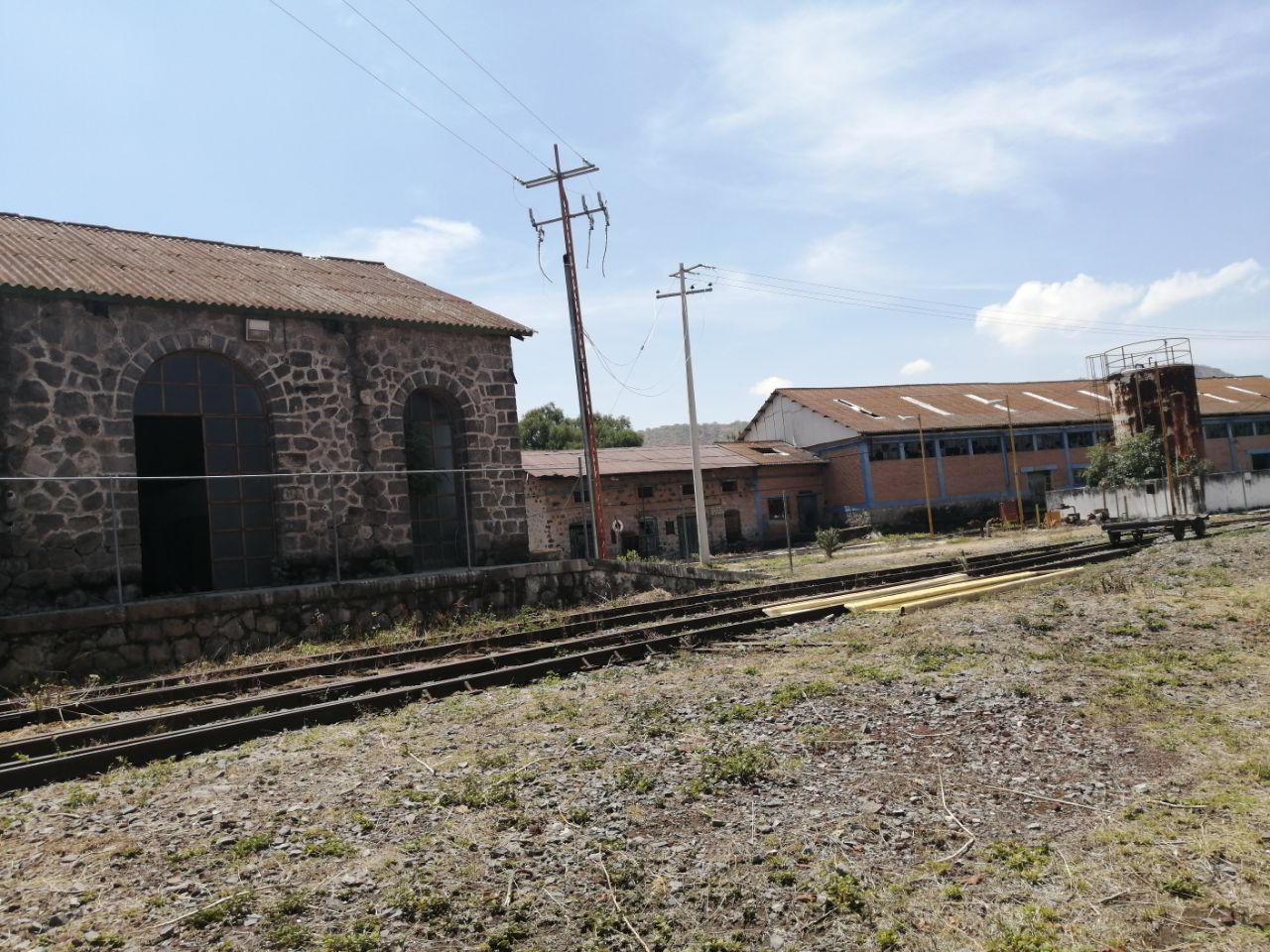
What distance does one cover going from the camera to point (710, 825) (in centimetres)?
436

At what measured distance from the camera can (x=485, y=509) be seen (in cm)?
1602

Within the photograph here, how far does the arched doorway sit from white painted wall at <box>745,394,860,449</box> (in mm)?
25298

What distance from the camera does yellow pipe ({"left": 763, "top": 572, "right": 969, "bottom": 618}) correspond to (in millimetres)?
11453

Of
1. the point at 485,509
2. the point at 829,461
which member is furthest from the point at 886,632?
the point at 829,461

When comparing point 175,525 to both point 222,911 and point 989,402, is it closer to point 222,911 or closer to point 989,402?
point 222,911

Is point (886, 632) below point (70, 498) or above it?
below

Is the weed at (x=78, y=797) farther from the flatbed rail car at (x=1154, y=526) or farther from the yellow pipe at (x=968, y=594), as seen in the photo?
the flatbed rail car at (x=1154, y=526)

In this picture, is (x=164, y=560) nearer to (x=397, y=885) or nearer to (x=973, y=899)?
(x=397, y=885)

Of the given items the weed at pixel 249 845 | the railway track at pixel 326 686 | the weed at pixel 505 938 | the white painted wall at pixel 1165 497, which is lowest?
the weed at pixel 505 938

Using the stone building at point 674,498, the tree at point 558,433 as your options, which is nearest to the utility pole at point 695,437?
the stone building at point 674,498

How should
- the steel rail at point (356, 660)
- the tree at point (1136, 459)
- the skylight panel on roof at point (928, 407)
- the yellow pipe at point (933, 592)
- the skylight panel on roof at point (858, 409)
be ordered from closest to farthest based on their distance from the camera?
the steel rail at point (356, 660) → the yellow pipe at point (933, 592) → the tree at point (1136, 459) → the skylight panel on roof at point (858, 409) → the skylight panel on roof at point (928, 407)

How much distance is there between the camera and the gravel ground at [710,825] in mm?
3414

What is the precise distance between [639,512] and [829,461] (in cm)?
917

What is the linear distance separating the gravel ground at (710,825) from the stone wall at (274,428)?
22.0 ft
